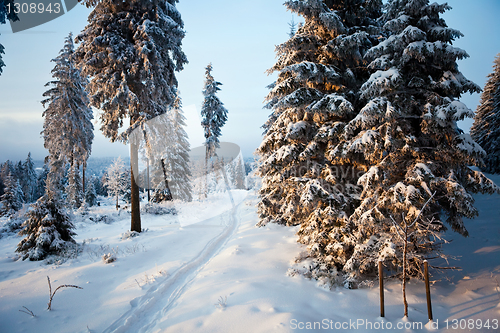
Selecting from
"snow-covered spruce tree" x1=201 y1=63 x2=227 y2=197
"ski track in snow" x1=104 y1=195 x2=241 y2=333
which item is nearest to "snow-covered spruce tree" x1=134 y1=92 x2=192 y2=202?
"snow-covered spruce tree" x1=201 y1=63 x2=227 y2=197

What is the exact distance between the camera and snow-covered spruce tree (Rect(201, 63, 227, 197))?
83.1 feet

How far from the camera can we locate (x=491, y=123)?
20828 millimetres

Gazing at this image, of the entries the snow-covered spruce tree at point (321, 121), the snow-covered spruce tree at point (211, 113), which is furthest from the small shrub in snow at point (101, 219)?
the snow-covered spruce tree at point (321, 121)

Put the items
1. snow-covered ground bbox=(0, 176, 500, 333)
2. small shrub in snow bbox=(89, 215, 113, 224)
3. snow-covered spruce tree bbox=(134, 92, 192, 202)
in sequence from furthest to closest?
snow-covered spruce tree bbox=(134, 92, 192, 202) < small shrub in snow bbox=(89, 215, 113, 224) < snow-covered ground bbox=(0, 176, 500, 333)

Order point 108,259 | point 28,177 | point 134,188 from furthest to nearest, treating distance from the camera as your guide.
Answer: point 28,177, point 134,188, point 108,259

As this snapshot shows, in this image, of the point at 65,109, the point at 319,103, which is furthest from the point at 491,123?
the point at 65,109

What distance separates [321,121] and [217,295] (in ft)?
22.3

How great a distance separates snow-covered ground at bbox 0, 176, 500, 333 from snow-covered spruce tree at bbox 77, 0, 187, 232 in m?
4.78

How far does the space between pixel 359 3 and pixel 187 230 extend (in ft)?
46.1

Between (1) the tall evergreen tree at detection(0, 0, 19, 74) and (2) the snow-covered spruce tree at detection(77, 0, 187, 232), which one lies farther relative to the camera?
(2) the snow-covered spruce tree at detection(77, 0, 187, 232)

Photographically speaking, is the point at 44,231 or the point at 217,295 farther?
the point at 44,231

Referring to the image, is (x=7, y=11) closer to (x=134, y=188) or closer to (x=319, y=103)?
(x=134, y=188)

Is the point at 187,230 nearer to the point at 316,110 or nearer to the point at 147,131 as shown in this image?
the point at 147,131

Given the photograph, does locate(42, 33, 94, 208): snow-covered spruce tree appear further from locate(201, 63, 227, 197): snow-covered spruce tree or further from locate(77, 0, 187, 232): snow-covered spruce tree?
locate(201, 63, 227, 197): snow-covered spruce tree
